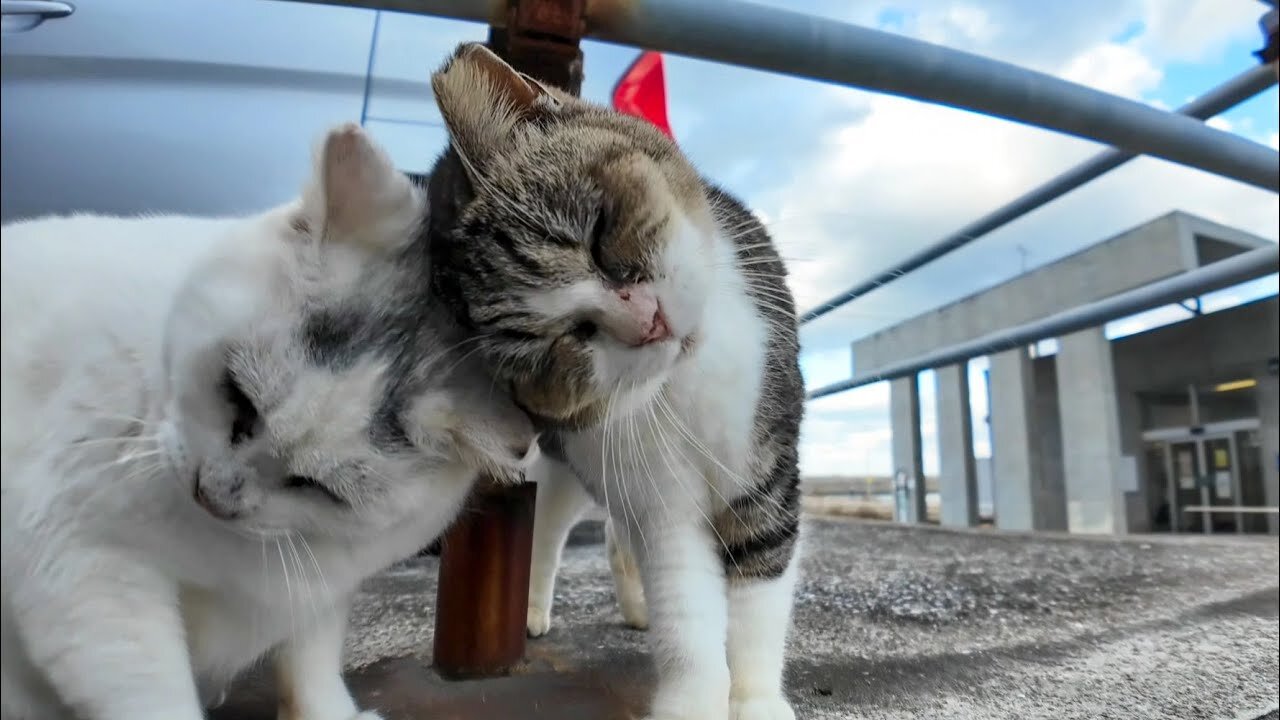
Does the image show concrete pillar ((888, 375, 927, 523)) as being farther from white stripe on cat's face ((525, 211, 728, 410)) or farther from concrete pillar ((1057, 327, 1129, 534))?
concrete pillar ((1057, 327, 1129, 534))

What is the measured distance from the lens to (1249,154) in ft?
4.78

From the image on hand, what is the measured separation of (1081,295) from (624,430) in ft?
5.45

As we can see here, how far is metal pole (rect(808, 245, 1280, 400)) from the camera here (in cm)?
173

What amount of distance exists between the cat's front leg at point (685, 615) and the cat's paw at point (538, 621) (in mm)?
295

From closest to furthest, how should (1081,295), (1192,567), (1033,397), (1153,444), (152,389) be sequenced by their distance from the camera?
(152,389) < (1192,567) < (1081,295) < (1033,397) < (1153,444)

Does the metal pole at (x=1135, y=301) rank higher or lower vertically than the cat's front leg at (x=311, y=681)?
higher

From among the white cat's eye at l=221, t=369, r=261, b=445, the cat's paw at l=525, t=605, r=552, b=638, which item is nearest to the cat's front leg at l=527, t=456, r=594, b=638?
the cat's paw at l=525, t=605, r=552, b=638

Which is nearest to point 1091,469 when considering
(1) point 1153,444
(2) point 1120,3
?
(1) point 1153,444

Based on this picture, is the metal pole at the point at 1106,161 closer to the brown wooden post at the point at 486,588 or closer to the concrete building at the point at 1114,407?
the concrete building at the point at 1114,407

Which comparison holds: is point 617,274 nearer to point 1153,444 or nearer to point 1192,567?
point 1192,567

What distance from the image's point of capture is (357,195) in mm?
521

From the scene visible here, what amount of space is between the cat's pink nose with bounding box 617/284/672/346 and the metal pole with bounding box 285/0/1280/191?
356 mm

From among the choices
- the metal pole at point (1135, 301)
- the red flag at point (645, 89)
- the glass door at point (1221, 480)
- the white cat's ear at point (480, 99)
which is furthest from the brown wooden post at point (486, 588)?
the glass door at point (1221, 480)

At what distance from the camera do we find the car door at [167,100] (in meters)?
0.47
